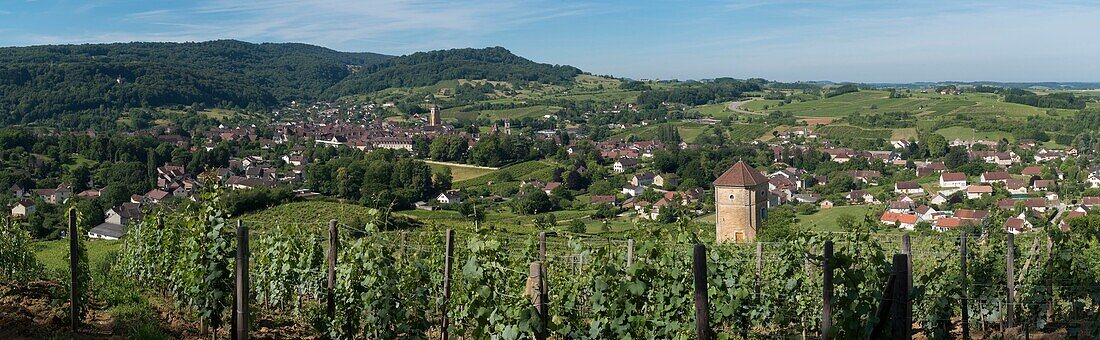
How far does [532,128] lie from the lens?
342 ft

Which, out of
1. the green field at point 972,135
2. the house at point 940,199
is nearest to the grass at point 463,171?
the house at point 940,199

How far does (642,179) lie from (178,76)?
86.2m

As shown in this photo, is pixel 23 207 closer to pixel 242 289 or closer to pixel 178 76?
pixel 242 289

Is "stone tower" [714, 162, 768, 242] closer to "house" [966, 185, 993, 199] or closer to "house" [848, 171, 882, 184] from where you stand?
"house" [966, 185, 993, 199]

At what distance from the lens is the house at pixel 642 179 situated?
60722 millimetres

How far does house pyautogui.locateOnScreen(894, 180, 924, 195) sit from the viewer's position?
180ft

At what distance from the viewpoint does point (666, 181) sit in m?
61.8

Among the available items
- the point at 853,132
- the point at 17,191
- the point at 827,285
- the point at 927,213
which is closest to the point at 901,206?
the point at 927,213

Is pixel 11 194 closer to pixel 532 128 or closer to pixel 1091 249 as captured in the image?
pixel 1091 249

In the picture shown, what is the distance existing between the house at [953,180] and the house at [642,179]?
69.9ft

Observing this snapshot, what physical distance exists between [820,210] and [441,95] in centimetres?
10132

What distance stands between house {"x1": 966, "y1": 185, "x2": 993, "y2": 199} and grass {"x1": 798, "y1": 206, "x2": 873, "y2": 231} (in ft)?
31.0

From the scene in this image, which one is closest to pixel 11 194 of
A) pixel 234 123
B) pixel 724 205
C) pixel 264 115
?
pixel 724 205

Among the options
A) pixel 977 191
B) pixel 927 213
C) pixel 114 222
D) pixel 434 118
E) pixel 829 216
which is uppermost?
pixel 434 118
